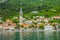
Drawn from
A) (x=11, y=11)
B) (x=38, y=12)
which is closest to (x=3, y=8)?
(x=11, y=11)

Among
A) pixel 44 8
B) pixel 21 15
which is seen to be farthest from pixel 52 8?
pixel 21 15

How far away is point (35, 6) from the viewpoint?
430 ft

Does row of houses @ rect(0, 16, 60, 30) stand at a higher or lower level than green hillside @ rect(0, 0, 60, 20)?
lower

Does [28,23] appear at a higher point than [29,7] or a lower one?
lower

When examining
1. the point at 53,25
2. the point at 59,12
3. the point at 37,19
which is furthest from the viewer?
the point at 59,12

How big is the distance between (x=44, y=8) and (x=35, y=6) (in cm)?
378

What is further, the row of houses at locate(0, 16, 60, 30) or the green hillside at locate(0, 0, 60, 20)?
the green hillside at locate(0, 0, 60, 20)

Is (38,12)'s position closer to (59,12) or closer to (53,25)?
(59,12)

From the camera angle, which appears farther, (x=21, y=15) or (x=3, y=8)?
(x=3, y=8)

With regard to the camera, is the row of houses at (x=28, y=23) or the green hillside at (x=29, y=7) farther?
the green hillside at (x=29, y=7)

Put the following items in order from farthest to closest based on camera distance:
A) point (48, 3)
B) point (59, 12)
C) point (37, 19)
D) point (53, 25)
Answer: point (48, 3) → point (59, 12) → point (37, 19) → point (53, 25)

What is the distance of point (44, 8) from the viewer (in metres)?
128

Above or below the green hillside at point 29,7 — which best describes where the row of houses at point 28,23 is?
below

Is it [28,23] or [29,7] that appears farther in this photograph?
[29,7]
